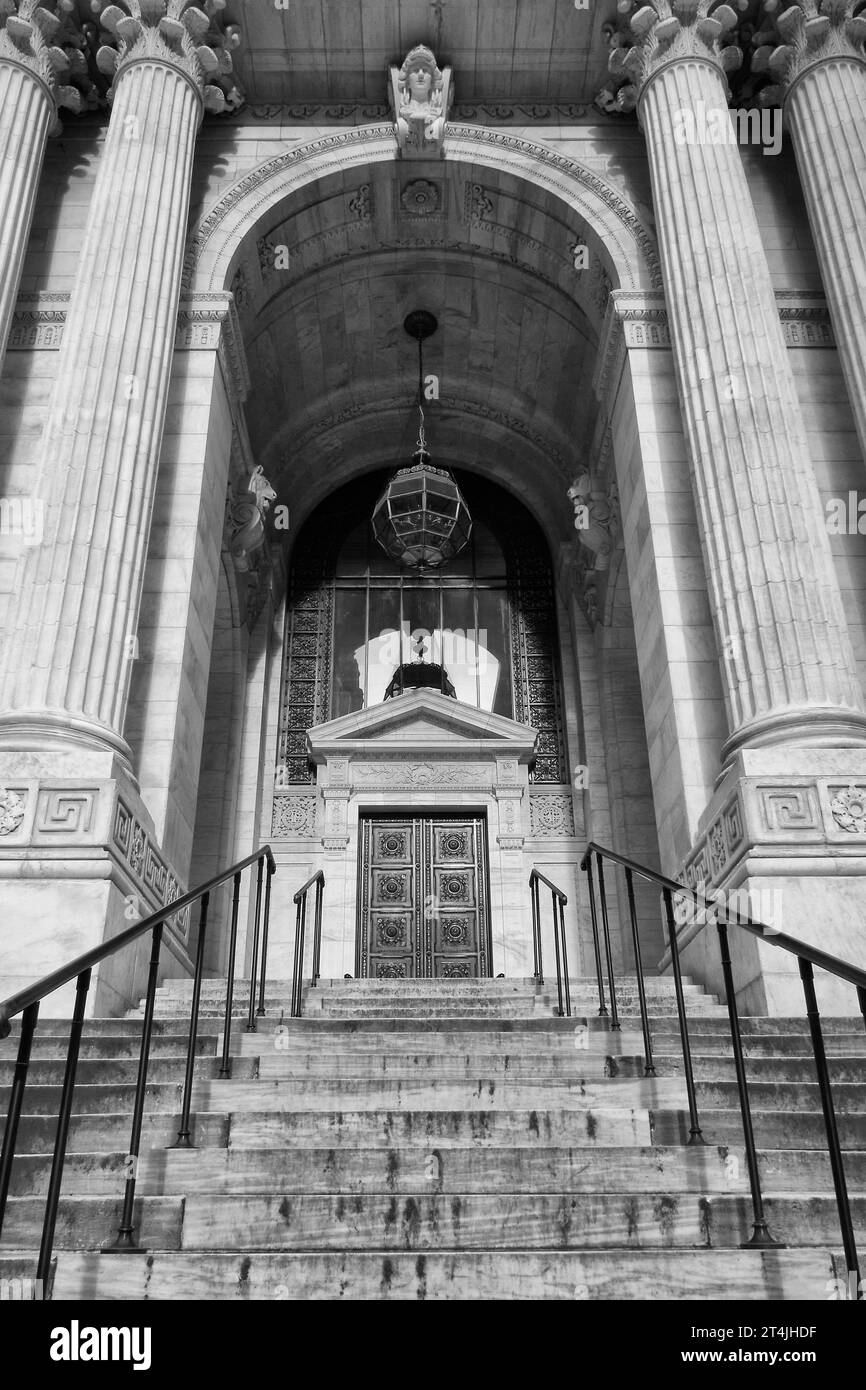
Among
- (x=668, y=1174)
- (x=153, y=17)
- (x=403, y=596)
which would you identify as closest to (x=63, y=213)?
(x=153, y=17)

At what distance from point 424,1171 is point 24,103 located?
11.0m

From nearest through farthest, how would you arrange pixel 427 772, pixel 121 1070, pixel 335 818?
pixel 121 1070 → pixel 335 818 → pixel 427 772

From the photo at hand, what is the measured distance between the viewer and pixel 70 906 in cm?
764

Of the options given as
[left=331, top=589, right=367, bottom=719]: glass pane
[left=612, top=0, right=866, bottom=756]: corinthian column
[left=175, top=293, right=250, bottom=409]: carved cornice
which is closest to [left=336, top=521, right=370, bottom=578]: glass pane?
[left=331, top=589, right=367, bottom=719]: glass pane

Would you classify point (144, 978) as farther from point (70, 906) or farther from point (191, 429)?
point (191, 429)

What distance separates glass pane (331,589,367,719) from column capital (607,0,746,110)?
7.65m

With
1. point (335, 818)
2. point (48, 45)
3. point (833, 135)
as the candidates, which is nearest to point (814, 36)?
point (833, 135)

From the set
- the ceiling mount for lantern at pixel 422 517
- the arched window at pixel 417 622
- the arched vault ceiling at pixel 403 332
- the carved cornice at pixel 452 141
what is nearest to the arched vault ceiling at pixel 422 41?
the carved cornice at pixel 452 141

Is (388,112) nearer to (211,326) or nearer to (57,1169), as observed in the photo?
(211,326)

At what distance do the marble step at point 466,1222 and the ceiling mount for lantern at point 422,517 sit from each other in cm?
893

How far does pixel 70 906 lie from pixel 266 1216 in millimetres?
4060

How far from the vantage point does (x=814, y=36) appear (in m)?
11.3
